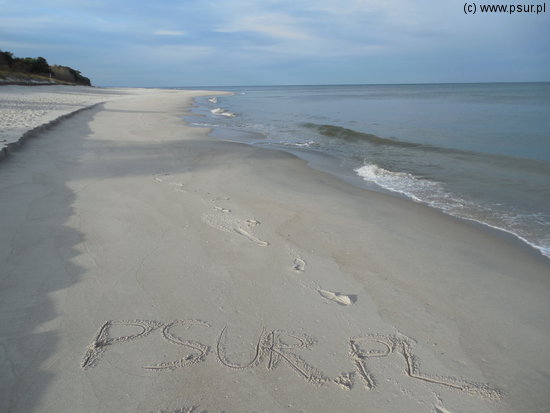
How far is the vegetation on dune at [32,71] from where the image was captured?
1573 inches

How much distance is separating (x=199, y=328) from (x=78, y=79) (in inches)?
3333

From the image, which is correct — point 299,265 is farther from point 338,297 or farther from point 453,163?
point 453,163

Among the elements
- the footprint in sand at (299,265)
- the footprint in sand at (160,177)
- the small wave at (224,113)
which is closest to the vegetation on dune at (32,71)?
the small wave at (224,113)

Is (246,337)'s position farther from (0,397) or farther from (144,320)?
(0,397)

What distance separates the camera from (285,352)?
239 centimetres

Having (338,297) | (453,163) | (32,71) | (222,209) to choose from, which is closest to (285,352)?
(338,297)

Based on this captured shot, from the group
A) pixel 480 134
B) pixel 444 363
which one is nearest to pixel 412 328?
pixel 444 363

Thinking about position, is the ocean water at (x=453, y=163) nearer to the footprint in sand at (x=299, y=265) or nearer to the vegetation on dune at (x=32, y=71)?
the footprint in sand at (x=299, y=265)

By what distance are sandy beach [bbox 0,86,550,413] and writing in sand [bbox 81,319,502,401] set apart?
0.01 m

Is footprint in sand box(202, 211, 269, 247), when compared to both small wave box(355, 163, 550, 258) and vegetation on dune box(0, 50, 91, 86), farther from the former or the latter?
vegetation on dune box(0, 50, 91, 86)

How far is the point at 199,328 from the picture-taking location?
2582mm

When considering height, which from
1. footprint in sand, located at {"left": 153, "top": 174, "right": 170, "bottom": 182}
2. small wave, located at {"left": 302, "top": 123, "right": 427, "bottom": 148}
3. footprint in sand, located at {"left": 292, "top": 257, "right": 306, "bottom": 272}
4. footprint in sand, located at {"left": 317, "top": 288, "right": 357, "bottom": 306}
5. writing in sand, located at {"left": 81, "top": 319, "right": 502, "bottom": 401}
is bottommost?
writing in sand, located at {"left": 81, "top": 319, "right": 502, "bottom": 401}

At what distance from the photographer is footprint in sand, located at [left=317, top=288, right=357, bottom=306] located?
117 inches

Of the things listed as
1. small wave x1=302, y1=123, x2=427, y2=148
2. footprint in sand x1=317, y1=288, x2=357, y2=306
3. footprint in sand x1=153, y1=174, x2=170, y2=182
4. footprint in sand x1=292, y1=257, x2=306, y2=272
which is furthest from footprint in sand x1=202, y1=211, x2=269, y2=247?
small wave x1=302, y1=123, x2=427, y2=148
